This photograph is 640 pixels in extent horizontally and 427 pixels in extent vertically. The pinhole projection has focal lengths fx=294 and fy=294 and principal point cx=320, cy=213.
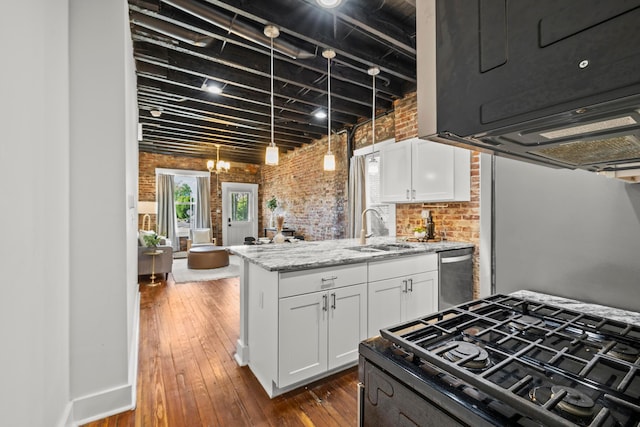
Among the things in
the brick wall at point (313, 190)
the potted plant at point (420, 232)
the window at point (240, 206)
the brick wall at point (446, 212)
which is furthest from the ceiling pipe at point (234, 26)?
the window at point (240, 206)

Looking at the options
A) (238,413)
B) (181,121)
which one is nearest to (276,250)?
(238,413)

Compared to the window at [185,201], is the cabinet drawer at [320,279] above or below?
below

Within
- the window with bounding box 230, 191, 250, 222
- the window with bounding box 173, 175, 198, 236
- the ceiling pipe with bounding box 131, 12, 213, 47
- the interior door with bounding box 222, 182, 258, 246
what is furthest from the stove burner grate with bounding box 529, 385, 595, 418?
the window with bounding box 173, 175, 198, 236

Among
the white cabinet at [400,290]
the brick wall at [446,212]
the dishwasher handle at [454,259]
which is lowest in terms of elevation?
the white cabinet at [400,290]

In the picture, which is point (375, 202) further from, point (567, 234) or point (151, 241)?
point (151, 241)

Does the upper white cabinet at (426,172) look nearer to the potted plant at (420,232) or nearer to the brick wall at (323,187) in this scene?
the brick wall at (323,187)

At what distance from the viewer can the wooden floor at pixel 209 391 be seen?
1774mm

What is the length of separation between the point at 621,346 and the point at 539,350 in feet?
0.73

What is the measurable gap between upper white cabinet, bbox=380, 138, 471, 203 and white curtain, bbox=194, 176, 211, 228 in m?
6.54

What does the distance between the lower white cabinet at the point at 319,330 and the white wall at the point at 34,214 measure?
3.74 feet

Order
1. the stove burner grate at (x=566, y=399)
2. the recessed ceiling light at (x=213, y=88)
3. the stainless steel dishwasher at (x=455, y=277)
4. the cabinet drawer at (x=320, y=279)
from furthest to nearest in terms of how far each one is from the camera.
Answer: the recessed ceiling light at (x=213, y=88) < the stainless steel dishwasher at (x=455, y=277) < the cabinet drawer at (x=320, y=279) < the stove burner grate at (x=566, y=399)

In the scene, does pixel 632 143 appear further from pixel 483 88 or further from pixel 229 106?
pixel 229 106

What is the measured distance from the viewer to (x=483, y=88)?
19.2 inches

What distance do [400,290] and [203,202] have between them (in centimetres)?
749
